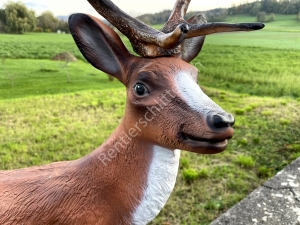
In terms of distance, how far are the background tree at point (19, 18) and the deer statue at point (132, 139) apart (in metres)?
1.33

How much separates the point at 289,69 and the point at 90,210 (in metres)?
3.30

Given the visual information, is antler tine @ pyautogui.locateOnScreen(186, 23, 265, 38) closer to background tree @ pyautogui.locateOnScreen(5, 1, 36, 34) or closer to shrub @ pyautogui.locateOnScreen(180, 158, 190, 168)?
background tree @ pyautogui.locateOnScreen(5, 1, 36, 34)

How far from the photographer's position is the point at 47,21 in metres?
2.33

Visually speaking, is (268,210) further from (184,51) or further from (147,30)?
(147,30)

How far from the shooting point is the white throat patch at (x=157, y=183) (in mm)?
1025

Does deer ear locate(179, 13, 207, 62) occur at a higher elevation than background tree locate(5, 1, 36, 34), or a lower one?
higher

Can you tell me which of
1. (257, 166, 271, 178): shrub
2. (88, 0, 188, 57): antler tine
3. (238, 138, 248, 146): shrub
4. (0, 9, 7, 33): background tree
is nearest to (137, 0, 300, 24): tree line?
(238, 138, 248, 146): shrub

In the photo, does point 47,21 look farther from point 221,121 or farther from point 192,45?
point 221,121

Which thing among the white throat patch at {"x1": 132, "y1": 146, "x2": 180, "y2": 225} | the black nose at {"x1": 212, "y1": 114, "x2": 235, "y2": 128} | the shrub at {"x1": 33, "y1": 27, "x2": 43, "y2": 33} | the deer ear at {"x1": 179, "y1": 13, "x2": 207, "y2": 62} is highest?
the deer ear at {"x1": 179, "y1": 13, "x2": 207, "y2": 62}

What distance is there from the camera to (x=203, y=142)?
0.87 m

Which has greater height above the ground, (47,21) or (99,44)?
(99,44)

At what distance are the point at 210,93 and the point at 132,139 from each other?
3.27 metres

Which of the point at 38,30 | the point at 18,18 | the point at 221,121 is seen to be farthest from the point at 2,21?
the point at 221,121

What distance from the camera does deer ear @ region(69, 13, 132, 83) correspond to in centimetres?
99
